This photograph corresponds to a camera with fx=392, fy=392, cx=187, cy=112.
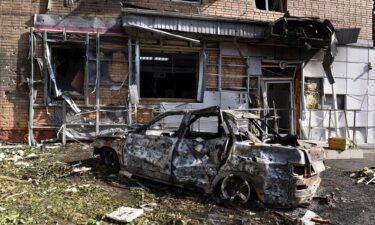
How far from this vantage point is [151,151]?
286 inches

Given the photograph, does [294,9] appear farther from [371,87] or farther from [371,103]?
[371,103]

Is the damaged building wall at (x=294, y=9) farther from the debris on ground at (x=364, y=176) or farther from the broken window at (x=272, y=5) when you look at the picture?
the debris on ground at (x=364, y=176)

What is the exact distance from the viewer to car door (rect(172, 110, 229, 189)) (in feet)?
21.2

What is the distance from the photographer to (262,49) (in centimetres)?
1315

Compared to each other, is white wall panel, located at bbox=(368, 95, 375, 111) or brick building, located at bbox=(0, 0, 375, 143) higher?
brick building, located at bbox=(0, 0, 375, 143)

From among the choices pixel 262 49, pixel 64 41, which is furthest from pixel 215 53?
pixel 64 41

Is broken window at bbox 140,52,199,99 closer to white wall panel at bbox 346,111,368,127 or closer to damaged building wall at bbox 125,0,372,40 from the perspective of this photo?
damaged building wall at bbox 125,0,372,40

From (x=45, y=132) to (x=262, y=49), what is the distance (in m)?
7.39

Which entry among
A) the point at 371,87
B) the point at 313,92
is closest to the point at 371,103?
the point at 371,87

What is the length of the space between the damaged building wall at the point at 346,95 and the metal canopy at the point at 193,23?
2.91m

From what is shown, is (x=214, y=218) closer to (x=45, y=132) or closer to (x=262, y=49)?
(x=45, y=132)

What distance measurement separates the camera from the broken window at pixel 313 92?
1390cm

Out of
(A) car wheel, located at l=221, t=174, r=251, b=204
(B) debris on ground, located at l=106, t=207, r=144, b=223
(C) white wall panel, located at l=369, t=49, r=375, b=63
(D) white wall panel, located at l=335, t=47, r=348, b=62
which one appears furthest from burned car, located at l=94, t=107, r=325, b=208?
(C) white wall panel, located at l=369, t=49, r=375, b=63

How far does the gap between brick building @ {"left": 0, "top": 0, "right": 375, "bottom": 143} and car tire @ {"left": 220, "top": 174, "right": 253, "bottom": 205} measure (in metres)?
6.10
